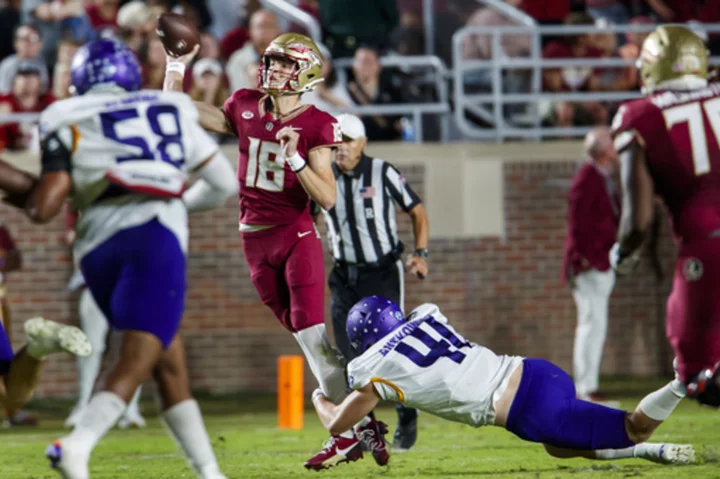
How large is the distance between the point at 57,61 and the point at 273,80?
5643 millimetres

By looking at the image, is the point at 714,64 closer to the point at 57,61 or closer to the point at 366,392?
the point at 57,61

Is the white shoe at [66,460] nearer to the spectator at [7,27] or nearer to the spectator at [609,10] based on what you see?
the spectator at [7,27]

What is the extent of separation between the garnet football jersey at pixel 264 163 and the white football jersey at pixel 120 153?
1388 millimetres

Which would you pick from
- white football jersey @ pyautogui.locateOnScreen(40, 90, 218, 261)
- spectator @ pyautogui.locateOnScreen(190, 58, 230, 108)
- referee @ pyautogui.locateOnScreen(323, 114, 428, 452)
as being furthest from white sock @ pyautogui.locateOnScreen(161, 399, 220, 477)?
spectator @ pyautogui.locateOnScreen(190, 58, 230, 108)

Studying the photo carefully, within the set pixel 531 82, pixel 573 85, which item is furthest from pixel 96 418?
pixel 573 85

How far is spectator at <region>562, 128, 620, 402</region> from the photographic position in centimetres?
966

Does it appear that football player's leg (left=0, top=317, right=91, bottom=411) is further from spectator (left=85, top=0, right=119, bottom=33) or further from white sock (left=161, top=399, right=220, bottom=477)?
spectator (left=85, top=0, right=119, bottom=33)

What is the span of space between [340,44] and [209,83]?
1474mm

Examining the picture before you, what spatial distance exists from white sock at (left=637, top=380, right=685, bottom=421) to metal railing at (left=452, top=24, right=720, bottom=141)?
5.80 m

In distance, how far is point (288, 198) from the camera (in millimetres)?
6004

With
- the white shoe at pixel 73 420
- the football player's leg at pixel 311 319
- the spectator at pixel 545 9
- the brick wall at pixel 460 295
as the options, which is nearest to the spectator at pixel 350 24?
the brick wall at pixel 460 295

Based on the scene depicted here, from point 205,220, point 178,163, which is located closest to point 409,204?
point 178,163

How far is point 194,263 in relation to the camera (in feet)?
35.7

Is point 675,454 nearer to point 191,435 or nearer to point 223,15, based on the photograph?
point 191,435
